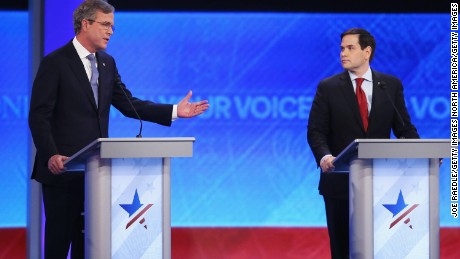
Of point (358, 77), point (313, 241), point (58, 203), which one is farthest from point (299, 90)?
point (58, 203)

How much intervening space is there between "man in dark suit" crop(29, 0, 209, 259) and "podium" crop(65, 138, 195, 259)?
0.36 meters

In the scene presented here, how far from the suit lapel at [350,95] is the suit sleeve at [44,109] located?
4.43ft

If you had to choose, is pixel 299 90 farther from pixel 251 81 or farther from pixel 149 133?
pixel 149 133

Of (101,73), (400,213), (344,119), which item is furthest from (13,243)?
(400,213)

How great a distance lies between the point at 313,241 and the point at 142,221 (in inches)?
104

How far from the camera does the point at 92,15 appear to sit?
11.6ft

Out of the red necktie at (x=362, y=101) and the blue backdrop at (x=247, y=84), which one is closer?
the red necktie at (x=362, y=101)

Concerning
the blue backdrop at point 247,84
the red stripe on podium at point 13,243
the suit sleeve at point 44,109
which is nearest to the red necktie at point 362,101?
the suit sleeve at point 44,109

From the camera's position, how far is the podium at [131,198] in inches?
116

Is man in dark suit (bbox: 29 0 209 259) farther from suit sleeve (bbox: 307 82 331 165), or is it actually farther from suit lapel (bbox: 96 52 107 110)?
suit sleeve (bbox: 307 82 331 165)

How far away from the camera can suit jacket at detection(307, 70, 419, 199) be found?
3.76 metres

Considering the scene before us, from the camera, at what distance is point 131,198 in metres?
2.96

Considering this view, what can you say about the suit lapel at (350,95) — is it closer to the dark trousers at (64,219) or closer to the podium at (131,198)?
the podium at (131,198)

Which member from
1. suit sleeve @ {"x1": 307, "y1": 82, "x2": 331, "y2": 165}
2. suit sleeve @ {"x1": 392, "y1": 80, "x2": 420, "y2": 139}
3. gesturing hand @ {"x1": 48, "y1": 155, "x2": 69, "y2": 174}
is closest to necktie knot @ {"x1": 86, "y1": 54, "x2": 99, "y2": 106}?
gesturing hand @ {"x1": 48, "y1": 155, "x2": 69, "y2": 174}
